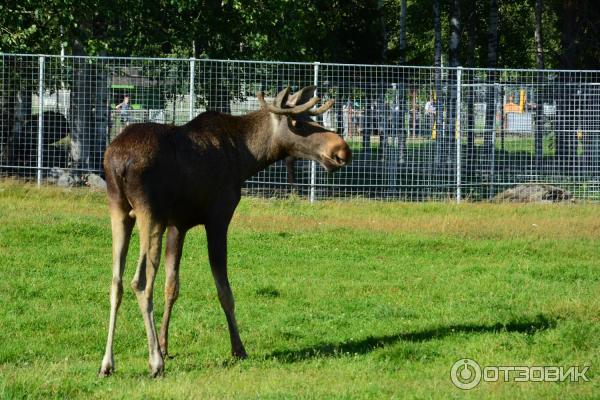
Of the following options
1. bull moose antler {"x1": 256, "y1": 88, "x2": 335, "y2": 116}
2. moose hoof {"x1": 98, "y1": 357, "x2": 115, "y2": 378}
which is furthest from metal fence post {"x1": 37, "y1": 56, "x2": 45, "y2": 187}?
moose hoof {"x1": 98, "y1": 357, "x2": 115, "y2": 378}

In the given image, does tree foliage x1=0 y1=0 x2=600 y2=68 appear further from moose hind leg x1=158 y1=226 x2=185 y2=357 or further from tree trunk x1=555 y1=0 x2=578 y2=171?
moose hind leg x1=158 y1=226 x2=185 y2=357

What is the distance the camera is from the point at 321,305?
11.9 m

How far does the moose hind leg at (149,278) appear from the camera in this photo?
8445 mm

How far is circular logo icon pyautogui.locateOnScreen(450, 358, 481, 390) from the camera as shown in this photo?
8.39m

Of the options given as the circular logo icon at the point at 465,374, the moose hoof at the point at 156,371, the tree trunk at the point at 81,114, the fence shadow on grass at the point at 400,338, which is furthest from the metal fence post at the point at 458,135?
the moose hoof at the point at 156,371

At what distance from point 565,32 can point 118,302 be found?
23.1m

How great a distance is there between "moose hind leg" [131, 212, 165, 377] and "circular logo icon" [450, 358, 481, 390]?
7.64 ft

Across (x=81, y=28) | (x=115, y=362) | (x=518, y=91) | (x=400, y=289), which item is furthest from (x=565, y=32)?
(x=115, y=362)

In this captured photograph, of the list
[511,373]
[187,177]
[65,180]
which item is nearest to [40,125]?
[65,180]

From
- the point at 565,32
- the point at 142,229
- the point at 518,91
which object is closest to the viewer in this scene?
the point at 142,229

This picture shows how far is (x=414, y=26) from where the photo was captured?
165ft

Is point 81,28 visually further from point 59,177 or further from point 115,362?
point 115,362

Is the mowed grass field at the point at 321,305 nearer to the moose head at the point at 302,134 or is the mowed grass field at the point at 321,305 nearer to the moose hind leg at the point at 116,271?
the moose hind leg at the point at 116,271

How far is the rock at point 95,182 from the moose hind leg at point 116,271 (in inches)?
504
